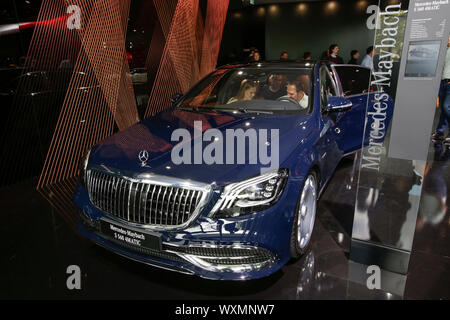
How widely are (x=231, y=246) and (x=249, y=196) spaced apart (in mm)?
288

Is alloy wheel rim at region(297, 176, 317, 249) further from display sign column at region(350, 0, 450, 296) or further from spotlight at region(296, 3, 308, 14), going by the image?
spotlight at region(296, 3, 308, 14)

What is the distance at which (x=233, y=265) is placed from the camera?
1687 millimetres

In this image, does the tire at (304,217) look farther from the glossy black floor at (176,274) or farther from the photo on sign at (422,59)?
the photo on sign at (422,59)

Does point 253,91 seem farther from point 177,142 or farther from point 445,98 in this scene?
point 445,98

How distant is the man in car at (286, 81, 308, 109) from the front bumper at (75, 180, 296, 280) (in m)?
1.06

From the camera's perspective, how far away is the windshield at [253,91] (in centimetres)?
265

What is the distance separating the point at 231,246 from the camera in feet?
5.38

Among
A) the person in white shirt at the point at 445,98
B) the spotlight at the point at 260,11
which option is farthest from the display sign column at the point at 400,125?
the spotlight at the point at 260,11

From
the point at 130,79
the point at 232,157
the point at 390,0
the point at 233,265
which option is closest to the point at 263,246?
the point at 233,265

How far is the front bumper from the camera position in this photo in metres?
1.62

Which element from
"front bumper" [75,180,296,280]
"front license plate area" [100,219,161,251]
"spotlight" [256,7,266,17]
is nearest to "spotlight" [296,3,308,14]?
"spotlight" [256,7,266,17]

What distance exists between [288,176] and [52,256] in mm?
1967

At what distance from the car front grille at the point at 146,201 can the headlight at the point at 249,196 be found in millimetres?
136

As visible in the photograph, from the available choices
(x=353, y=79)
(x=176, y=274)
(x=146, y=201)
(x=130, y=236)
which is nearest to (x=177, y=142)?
(x=146, y=201)
